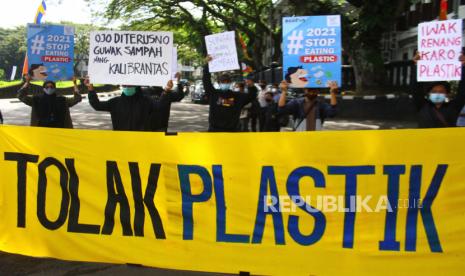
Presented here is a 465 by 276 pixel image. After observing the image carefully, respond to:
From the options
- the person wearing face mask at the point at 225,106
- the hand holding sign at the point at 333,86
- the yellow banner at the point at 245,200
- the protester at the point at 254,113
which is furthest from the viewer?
the protester at the point at 254,113

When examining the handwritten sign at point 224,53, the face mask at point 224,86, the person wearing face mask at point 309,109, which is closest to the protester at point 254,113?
the handwritten sign at point 224,53

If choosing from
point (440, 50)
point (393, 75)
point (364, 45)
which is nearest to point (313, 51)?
point (440, 50)

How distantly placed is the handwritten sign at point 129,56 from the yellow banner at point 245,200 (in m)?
1.78

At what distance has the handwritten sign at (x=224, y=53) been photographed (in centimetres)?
696

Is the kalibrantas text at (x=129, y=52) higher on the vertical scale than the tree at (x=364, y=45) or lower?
lower

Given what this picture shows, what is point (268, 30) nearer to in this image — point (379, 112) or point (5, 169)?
point (379, 112)

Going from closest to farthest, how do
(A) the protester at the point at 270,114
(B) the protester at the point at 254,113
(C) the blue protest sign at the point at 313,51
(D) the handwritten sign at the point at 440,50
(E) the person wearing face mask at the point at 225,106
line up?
→ (D) the handwritten sign at the point at 440,50 → (C) the blue protest sign at the point at 313,51 → (E) the person wearing face mask at the point at 225,106 → (A) the protester at the point at 270,114 → (B) the protester at the point at 254,113

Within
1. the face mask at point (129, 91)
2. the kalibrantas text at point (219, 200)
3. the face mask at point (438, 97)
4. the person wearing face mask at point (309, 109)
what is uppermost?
the face mask at point (129, 91)

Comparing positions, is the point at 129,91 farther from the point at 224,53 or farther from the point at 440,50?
the point at 440,50

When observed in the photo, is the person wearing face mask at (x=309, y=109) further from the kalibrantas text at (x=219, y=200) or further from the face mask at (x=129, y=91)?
the kalibrantas text at (x=219, y=200)

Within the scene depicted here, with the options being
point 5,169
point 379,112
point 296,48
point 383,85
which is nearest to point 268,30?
point 383,85

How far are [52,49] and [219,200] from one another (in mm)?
4816

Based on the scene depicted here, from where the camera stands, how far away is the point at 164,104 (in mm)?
6094

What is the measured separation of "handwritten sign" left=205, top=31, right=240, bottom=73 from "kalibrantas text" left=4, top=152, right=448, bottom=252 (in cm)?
323
